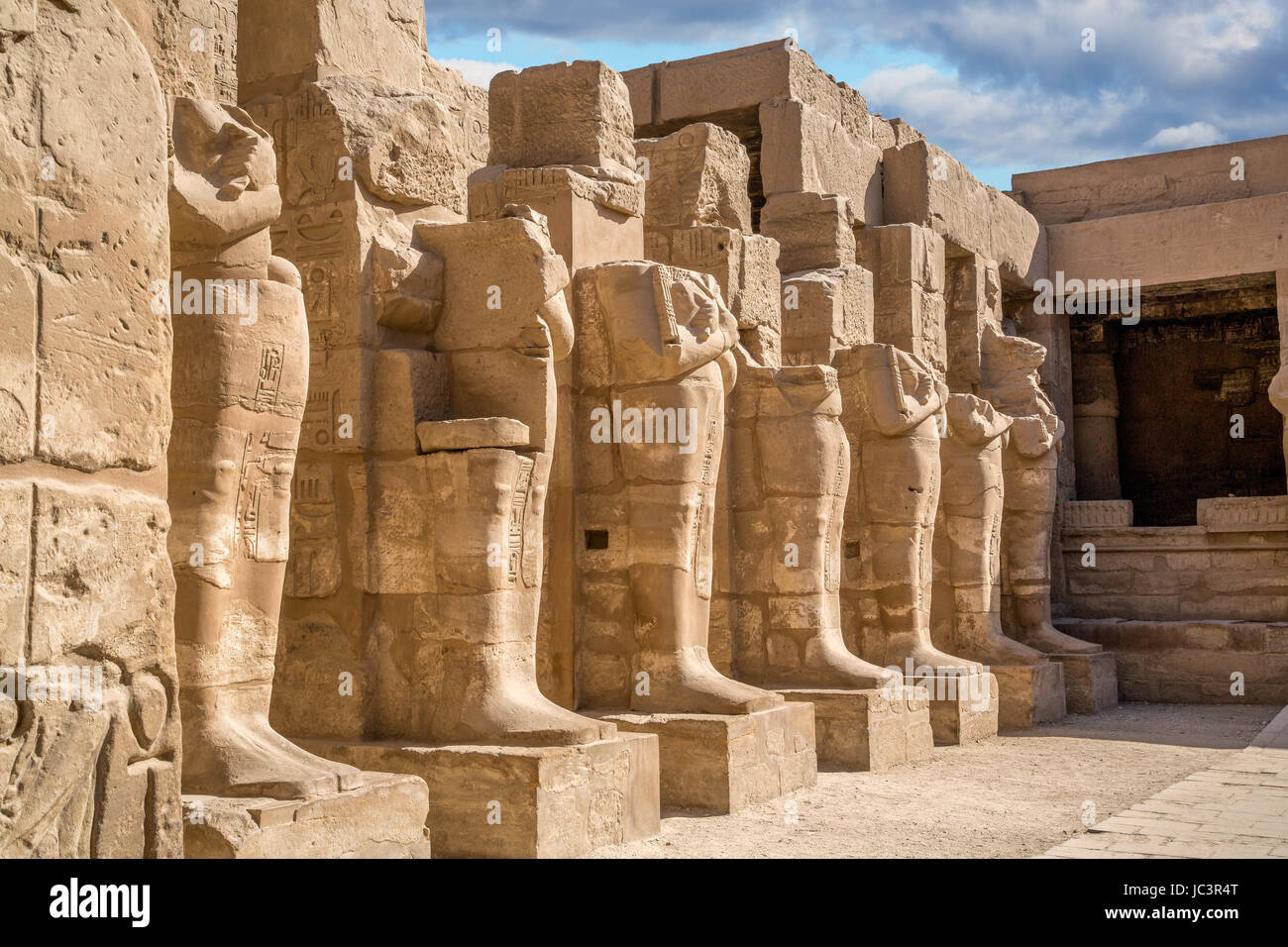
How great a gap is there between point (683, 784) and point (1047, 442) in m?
6.13

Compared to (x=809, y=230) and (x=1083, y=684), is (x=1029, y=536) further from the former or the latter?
(x=809, y=230)

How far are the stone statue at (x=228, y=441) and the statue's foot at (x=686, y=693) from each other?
246cm

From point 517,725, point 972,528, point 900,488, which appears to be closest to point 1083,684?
point 972,528

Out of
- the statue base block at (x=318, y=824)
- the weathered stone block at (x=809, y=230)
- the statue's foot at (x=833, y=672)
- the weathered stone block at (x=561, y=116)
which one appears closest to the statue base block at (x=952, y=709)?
the statue's foot at (x=833, y=672)

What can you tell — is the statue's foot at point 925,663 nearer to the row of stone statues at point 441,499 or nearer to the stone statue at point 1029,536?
the row of stone statues at point 441,499

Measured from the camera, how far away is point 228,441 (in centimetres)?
440

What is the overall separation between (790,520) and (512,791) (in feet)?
11.0

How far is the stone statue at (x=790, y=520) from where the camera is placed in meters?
7.99

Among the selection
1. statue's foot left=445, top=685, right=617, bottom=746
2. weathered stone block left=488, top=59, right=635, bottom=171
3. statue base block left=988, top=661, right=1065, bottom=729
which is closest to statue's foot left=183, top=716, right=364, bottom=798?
statue's foot left=445, top=685, right=617, bottom=746

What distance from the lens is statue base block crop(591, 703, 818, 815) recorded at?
6418 millimetres

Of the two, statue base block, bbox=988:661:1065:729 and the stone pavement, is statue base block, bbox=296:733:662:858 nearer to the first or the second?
the stone pavement

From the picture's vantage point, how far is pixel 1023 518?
458 inches

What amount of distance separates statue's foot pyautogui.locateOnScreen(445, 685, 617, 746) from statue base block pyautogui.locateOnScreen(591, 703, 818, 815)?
1.06 m
